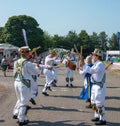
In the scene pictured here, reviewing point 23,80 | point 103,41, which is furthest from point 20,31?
point 23,80

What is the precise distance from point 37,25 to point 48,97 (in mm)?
69156

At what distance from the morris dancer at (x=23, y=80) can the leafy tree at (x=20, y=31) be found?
67.4 metres

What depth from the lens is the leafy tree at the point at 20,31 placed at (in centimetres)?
7681

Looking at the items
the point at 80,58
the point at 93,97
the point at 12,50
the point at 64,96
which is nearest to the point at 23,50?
the point at 80,58

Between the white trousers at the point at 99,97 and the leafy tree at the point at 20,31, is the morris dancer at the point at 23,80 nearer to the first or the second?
the white trousers at the point at 99,97

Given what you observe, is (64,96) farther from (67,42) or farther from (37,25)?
(67,42)

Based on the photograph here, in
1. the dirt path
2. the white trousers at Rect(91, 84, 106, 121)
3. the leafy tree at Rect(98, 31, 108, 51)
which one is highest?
the leafy tree at Rect(98, 31, 108, 51)

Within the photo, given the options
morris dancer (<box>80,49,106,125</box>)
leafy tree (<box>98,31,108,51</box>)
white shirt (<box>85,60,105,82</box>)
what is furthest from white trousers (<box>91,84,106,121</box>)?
leafy tree (<box>98,31,108,51</box>)

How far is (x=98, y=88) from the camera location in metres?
9.00

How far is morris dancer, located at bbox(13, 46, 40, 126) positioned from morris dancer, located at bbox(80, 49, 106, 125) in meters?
1.47

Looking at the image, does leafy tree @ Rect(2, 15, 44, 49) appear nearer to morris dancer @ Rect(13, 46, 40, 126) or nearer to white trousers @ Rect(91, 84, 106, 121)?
morris dancer @ Rect(13, 46, 40, 126)

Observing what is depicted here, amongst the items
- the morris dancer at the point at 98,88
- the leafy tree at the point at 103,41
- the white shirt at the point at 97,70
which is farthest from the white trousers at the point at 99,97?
the leafy tree at the point at 103,41

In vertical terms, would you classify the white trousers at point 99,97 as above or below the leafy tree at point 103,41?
below

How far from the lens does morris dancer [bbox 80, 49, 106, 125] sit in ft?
29.2
